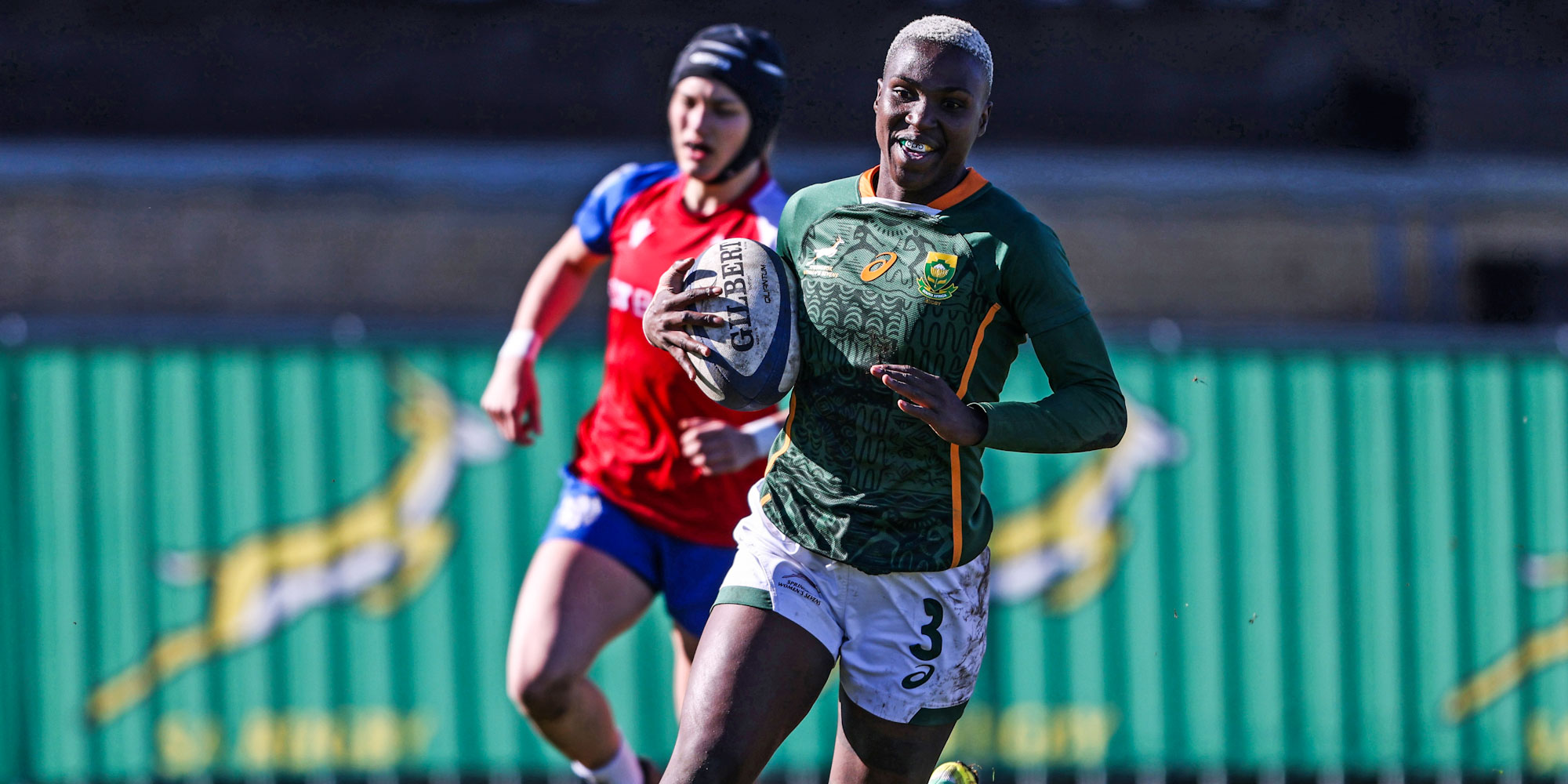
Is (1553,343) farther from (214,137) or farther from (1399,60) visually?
(214,137)

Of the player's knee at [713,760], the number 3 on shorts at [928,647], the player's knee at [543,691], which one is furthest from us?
the player's knee at [543,691]

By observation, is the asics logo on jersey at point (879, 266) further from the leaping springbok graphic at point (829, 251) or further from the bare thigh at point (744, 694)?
the bare thigh at point (744, 694)

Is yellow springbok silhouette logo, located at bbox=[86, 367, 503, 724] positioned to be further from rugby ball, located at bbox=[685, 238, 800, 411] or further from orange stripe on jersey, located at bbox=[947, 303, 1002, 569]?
orange stripe on jersey, located at bbox=[947, 303, 1002, 569]

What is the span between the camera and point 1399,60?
12344mm

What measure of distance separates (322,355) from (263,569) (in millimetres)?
1263

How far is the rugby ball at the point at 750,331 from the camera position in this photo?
3484 millimetres

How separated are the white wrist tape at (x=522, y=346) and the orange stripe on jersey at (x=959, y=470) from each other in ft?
5.77

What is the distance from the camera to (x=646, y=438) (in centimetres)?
463

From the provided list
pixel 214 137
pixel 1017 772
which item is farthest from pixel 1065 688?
pixel 214 137

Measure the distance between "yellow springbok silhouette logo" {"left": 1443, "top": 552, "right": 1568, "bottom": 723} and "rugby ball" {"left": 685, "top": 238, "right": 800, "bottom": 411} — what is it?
6849 millimetres

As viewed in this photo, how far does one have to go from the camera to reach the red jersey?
4.53 m

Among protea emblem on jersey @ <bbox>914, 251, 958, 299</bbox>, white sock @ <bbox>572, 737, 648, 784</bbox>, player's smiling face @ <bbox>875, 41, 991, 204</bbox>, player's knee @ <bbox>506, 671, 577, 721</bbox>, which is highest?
player's smiling face @ <bbox>875, 41, 991, 204</bbox>

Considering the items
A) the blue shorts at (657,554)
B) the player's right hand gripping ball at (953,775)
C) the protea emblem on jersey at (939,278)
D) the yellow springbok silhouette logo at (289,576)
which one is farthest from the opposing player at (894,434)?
the yellow springbok silhouette logo at (289,576)

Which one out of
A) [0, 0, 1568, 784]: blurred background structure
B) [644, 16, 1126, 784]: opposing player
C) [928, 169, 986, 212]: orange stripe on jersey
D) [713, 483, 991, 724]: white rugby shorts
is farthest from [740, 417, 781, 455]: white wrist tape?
[0, 0, 1568, 784]: blurred background structure
